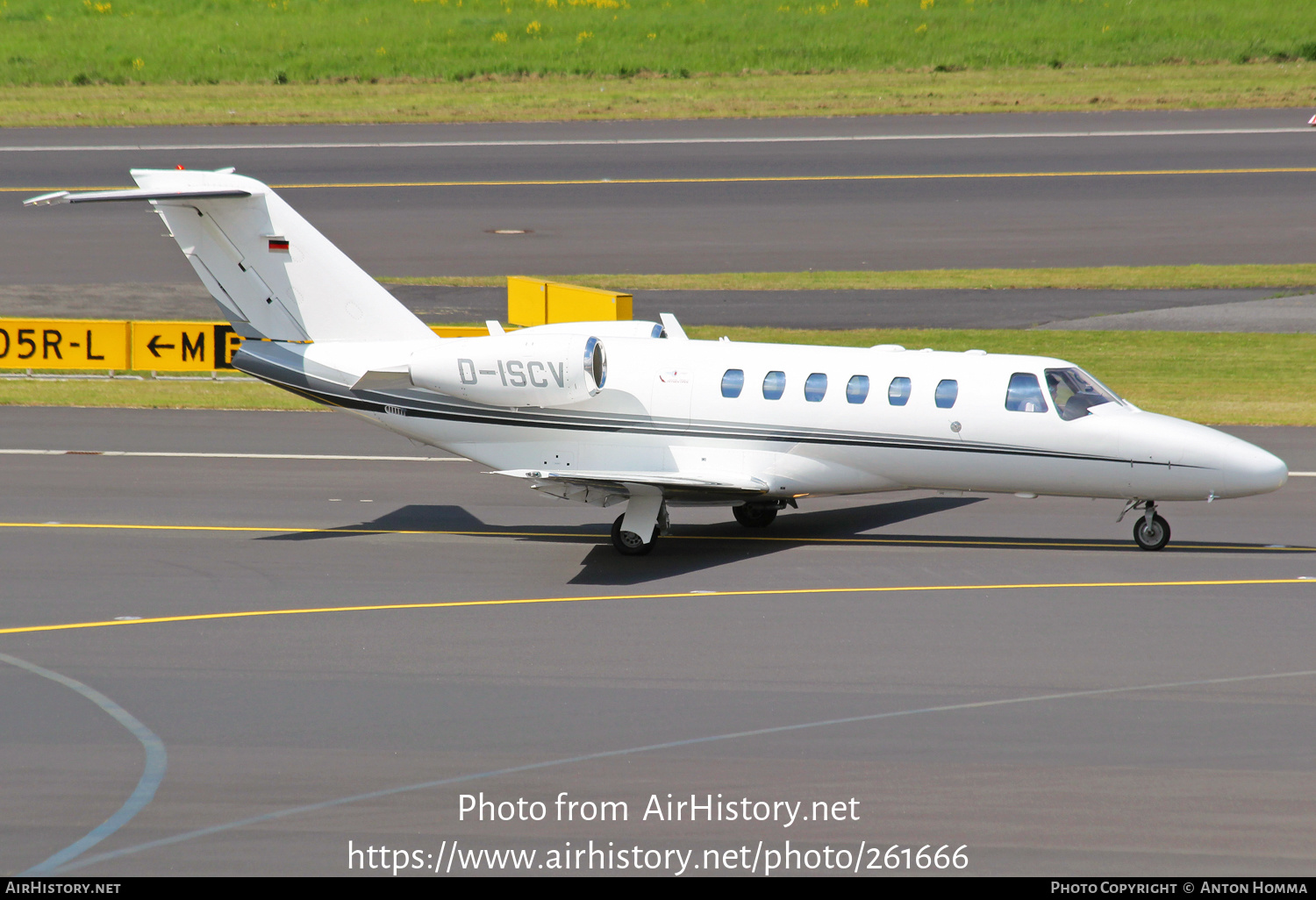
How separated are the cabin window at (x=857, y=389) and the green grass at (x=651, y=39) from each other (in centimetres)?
4310

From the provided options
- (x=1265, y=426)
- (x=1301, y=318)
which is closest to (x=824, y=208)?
(x=1301, y=318)

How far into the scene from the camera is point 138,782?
1147 centimetres

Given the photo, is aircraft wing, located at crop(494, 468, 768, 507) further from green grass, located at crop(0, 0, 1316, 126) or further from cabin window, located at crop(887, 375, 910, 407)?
green grass, located at crop(0, 0, 1316, 126)

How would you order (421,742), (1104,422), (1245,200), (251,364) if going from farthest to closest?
(1245,200) → (251,364) → (1104,422) → (421,742)

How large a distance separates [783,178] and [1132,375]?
18.1 metres

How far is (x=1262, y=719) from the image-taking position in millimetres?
12562

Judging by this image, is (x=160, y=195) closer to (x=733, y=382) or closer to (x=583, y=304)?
(x=733, y=382)

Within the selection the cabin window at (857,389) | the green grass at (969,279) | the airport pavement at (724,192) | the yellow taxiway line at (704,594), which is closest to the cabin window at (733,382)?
the cabin window at (857,389)

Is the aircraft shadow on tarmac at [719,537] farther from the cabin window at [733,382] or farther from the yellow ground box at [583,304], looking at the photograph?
the yellow ground box at [583,304]

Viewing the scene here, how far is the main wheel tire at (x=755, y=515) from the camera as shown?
2036 cm

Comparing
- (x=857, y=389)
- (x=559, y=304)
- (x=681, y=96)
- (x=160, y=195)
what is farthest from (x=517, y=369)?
(x=681, y=96)

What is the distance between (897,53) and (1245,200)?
21.0 m

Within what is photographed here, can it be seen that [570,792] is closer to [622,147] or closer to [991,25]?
[622,147]

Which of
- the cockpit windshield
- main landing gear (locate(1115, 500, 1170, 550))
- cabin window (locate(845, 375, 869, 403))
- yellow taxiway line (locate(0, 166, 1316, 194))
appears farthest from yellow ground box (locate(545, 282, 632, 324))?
yellow taxiway line (locate(0, 166, 1316, 194))
